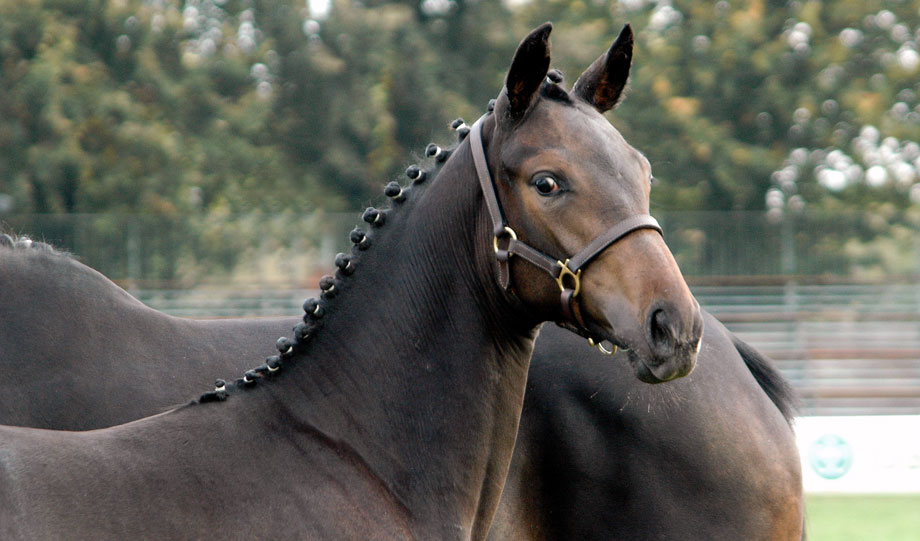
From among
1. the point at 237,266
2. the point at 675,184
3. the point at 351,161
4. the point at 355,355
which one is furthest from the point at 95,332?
the point at 675,184

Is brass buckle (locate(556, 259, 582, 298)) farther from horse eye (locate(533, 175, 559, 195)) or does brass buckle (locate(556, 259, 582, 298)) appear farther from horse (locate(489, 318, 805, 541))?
horse (locate(489, 318, 805, 541))

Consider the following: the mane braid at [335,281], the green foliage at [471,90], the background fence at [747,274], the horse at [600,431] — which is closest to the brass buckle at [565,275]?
the mane braid at [335,281]

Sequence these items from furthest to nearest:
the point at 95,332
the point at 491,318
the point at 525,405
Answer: the point at 525,405 → the point at 95,332 → the point at 491,318

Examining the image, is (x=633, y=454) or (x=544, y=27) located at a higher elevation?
(x=544, y=27)

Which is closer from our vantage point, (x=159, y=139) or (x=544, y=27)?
(x=544, y=27)

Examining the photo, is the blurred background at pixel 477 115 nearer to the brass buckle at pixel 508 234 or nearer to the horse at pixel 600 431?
the horse at pixel 600 431

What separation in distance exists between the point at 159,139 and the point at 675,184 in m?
12.8

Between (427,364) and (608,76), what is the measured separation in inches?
44.0

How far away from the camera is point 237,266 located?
16.0 meters

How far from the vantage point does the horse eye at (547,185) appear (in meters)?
2.85

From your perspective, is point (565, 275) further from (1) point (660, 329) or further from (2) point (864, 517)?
(2) point (864, 517)

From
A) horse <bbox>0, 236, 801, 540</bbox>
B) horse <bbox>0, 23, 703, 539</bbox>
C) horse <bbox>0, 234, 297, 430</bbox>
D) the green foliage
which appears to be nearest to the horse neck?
horse <bbox>0, 23, 703, 539</bbox>

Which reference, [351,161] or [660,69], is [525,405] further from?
[660,69]

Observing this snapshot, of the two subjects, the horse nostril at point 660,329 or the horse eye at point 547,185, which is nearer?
the horse nostril at point 660,329
